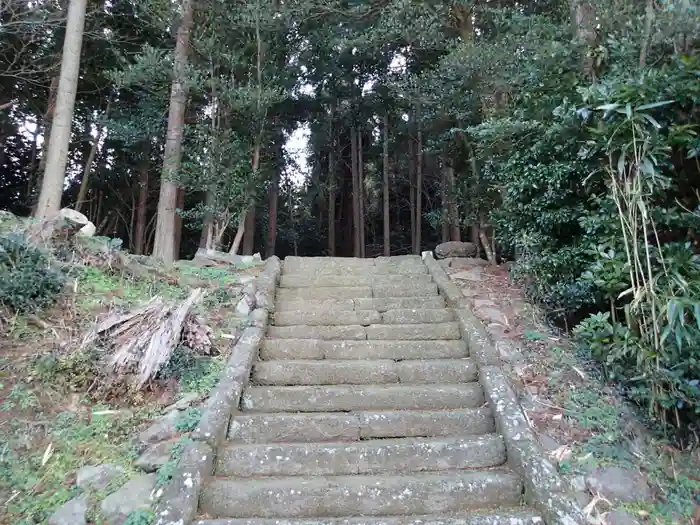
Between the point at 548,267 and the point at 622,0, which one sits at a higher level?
the point at 622,0

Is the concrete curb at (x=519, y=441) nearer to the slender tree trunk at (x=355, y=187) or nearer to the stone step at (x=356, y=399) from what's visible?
the stone step at (x=356, y=399)

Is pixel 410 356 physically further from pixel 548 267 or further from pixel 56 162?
pixel 56 162

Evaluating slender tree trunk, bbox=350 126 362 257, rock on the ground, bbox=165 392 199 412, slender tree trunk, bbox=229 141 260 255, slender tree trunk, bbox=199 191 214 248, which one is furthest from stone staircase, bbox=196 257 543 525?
slender tree trunk, bbox=350 126 362 257

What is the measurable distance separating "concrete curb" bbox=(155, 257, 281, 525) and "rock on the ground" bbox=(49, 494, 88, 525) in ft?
1.35

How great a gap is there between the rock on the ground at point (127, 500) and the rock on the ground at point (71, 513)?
0.33ft

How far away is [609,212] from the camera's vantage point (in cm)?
373

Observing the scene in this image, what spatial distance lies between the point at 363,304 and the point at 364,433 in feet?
6.42

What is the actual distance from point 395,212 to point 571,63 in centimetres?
1326

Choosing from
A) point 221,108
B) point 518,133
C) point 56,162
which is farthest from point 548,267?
point 56,162

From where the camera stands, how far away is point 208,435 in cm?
295

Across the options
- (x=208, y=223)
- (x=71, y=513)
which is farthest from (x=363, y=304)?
(x=208, y=223)

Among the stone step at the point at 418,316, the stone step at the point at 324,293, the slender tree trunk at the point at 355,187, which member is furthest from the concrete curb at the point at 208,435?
the slender tree trunk at the point at 355,187

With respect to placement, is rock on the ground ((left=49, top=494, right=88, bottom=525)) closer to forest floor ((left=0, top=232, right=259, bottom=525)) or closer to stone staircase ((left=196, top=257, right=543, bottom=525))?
forest floor ((left=0, top=232, right=259, bottom=525))

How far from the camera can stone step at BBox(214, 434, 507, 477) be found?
292cm
